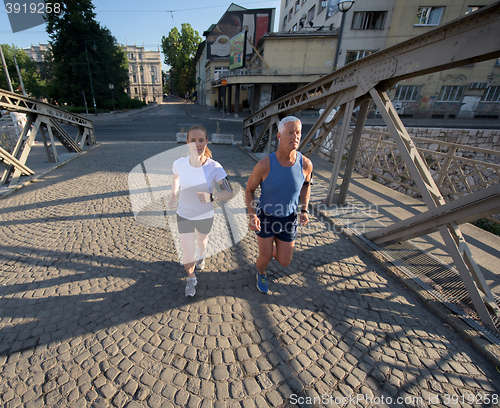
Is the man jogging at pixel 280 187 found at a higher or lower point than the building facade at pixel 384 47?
lower

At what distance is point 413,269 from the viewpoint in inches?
133

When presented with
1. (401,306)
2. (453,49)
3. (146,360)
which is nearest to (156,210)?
(146,360)

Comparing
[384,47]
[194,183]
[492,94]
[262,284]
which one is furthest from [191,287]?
[492,94]

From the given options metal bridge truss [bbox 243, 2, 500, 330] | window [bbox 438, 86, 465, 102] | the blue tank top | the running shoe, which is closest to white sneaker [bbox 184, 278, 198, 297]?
the running shoe

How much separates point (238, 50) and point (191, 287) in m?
34.1

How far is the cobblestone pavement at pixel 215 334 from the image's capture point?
1.89 meters

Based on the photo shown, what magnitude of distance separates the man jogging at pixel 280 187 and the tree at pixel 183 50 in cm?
7099

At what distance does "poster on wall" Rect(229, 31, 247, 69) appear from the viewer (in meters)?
28.7

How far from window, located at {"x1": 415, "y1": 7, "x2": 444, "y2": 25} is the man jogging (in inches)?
1223

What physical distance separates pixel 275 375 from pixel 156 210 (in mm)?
4040

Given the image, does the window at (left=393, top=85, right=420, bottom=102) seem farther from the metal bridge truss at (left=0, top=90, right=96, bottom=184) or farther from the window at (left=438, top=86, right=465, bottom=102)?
the metal bridge truss at (left=0, top=90, right=96, bottom=184)

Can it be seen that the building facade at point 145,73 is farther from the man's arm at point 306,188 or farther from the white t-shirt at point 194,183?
the man's arm at point 306,188

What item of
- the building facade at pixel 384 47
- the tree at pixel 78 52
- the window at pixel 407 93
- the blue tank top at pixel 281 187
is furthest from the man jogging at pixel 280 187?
the tree at pixel 78 52

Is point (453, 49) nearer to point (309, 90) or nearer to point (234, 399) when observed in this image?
point (309, 90)
